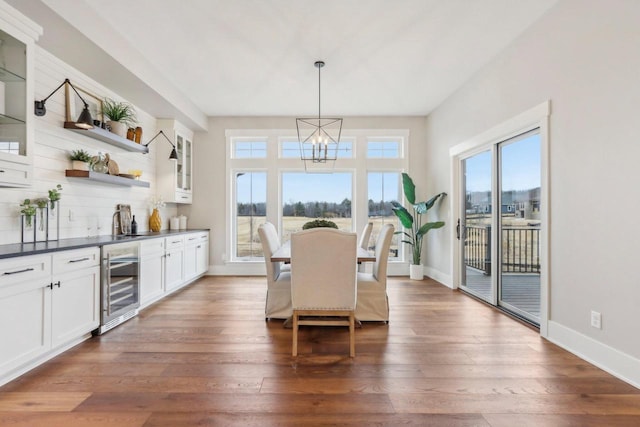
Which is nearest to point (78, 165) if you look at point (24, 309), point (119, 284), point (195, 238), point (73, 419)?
point (119, 284)

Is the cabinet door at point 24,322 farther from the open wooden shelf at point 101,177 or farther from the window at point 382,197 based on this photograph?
the window at point 382,197

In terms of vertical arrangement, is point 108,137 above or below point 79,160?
above

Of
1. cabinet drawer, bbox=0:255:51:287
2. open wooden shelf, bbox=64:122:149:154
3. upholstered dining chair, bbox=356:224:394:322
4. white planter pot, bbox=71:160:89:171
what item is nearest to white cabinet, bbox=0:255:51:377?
cabinet drawer, bbox=0:255:51:287

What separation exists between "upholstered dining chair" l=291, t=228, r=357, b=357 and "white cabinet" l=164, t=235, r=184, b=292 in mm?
2405

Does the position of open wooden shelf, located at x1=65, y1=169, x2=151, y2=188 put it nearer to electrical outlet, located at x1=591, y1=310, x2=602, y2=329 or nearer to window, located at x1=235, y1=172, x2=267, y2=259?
window, located at x1=235, y1=172, x2=267, y2=259

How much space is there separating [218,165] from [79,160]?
2630mm

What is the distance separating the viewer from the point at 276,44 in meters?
3.38

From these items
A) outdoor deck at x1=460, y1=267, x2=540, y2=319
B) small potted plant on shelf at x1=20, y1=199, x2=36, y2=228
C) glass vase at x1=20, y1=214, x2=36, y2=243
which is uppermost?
small potted plant on shelf at x1=20, y1=199, x2=36, y2=228

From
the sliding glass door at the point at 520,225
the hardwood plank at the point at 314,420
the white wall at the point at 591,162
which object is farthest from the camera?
the sliding glass door at the point at 520,225

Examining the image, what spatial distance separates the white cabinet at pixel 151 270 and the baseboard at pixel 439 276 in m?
4.05

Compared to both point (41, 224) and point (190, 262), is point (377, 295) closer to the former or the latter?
point (190, 262)

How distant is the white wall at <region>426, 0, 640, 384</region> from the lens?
2.16 m

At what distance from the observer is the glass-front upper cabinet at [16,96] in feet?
7.63

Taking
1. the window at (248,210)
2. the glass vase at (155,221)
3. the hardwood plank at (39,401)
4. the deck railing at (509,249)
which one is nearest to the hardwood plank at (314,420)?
the hardwood plank at (39,401)
